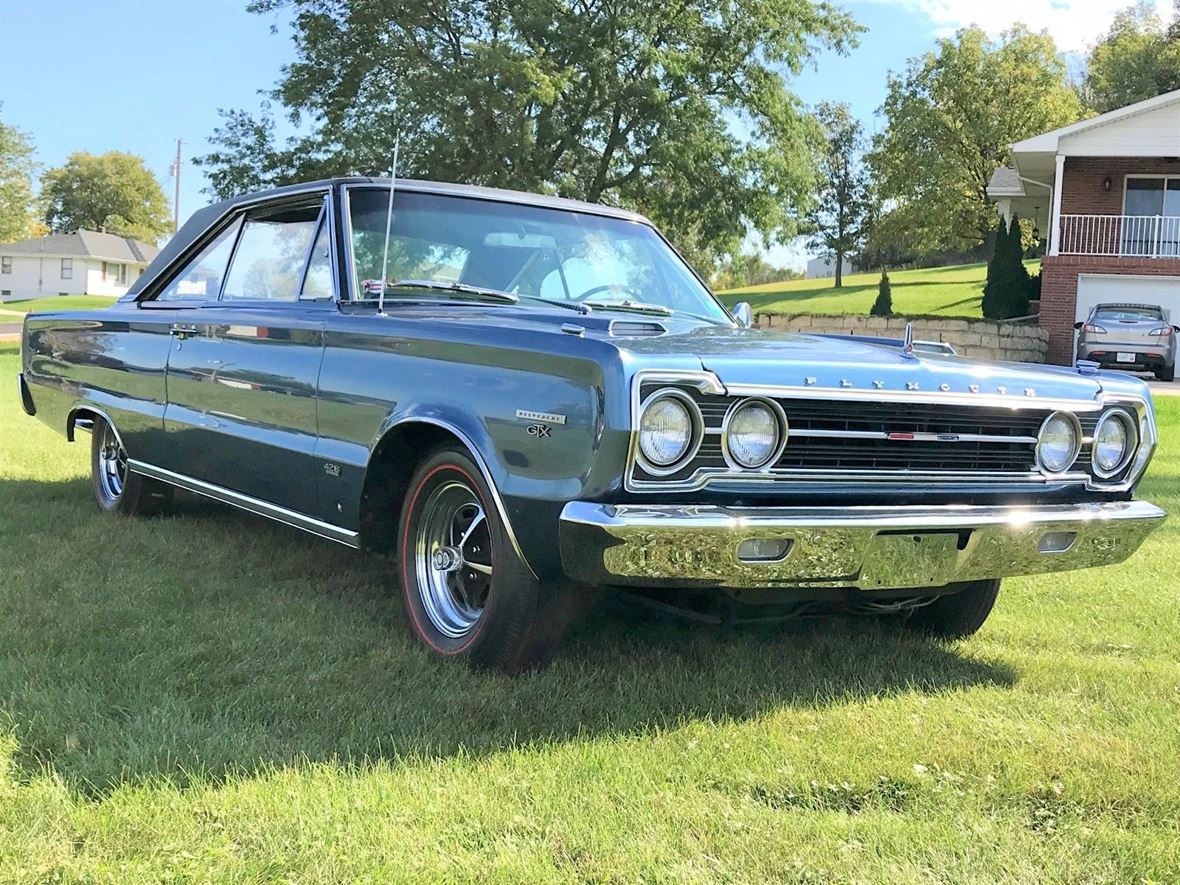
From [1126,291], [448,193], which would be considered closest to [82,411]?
[448,193]

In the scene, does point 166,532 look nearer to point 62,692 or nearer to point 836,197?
point 62,692

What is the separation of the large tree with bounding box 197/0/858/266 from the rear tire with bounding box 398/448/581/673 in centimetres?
1942

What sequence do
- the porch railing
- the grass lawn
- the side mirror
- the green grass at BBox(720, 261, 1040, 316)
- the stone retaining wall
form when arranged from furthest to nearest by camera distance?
the green grass at BBox(720, 261, 1040, 316)
the porch railing
the stone retaining wall
the side mirror
the grass lawn

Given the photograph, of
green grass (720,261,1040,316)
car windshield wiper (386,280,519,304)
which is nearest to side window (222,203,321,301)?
car windshield wiper (386,280,519,304)

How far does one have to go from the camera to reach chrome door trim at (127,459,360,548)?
3.83 metres

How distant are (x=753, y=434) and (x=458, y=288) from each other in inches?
61.2

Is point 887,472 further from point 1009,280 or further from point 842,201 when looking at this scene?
point 842,201

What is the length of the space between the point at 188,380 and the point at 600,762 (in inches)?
110

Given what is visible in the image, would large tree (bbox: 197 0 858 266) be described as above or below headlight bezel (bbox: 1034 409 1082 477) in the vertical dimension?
above

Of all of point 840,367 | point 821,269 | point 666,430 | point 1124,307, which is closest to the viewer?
point 666,430

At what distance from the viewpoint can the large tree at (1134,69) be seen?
5412 centimetres

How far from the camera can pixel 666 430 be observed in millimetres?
2857

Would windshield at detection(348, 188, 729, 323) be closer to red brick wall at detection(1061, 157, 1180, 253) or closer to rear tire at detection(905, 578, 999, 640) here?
rear tire at detection(905, 578, 999, 640)

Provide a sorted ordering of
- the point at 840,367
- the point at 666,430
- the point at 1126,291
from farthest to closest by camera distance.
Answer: the point at 1126,291
the point at 840,367
the point at 666,430
